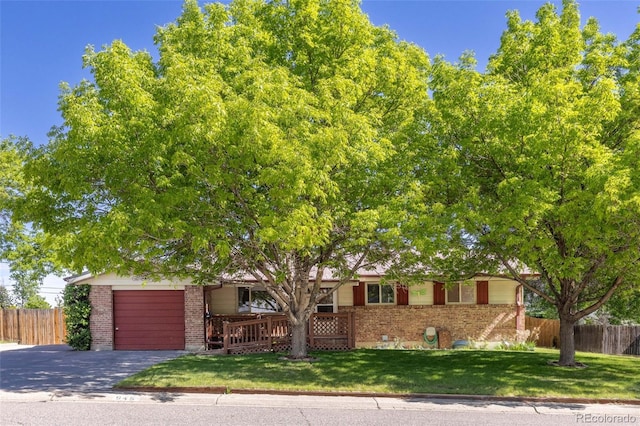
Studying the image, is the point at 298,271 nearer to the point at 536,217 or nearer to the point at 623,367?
the point at 536,217

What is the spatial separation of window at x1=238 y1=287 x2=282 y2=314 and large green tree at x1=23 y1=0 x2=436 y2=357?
267 inches

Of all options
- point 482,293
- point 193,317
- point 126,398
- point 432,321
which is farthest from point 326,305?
point 126,398

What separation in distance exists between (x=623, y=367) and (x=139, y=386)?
13694mm

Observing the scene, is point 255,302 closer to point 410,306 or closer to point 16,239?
point 410,306

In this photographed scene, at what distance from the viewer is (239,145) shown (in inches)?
443

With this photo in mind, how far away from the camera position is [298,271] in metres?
15.5

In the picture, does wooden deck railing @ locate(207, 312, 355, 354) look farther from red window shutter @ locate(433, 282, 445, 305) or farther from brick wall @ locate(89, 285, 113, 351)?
red window shutter @ locate(433, 282, 445, 305)

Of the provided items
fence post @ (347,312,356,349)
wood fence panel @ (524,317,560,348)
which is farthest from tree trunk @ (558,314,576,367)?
wood fence panel @ (524,317,560,348)

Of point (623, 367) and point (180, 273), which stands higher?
point (180, 273)

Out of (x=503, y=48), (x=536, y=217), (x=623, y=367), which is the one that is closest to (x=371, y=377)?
(x=536, y=217)

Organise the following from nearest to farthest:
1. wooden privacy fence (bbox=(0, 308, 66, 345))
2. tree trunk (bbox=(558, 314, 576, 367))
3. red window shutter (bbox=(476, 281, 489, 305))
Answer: tree trunk (bbox=(558, 314, 576, 367)) < red window shutter (bbox=(476, 281, 489, 305)) < wooden privacy fence (bbox=(0, 308, 66, 345))

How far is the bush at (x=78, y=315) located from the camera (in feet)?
62.4

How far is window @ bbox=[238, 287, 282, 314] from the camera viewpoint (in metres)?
21.8

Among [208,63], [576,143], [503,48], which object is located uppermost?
[503,48]
